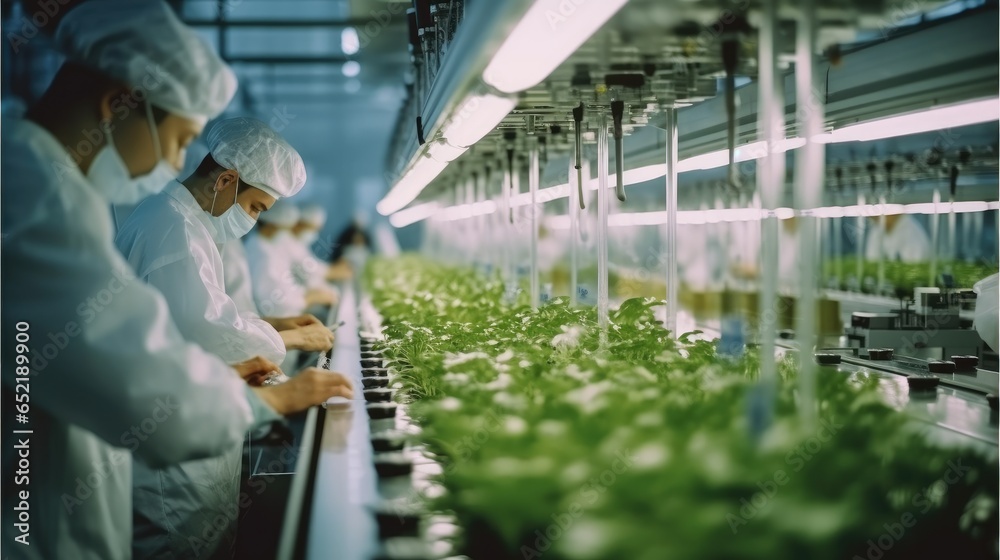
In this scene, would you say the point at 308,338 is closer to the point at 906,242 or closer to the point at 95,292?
the point at 95,292

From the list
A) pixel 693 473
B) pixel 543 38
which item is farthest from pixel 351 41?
pixel 693 473

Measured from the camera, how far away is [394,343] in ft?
9.71

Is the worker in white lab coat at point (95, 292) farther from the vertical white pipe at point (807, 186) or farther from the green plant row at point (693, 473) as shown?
the vertical white pipe at point (807, 186)

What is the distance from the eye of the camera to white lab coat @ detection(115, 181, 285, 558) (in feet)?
8.45

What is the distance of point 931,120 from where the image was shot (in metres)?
2.43

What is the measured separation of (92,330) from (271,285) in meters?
5.34

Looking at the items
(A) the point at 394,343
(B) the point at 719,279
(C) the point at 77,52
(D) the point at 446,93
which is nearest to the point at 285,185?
(A) the point at 394,343

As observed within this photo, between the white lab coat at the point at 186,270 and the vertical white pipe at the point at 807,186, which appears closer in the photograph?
the vertical white pipe at the point at 807,186

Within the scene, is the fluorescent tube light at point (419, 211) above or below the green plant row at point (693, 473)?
above

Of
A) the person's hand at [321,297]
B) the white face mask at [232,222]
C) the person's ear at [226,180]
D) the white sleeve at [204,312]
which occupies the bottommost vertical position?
the person's hand at [321,297]

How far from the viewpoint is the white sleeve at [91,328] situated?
1607 mm

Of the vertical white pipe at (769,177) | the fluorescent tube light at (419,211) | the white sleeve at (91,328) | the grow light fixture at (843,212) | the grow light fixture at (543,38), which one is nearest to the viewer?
the grow light fixture at (543,38)

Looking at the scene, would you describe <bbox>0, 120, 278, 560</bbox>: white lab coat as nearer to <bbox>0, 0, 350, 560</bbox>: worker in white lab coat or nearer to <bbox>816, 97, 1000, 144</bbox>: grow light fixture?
<bbox>0, 0, 350, 560</bbox>: worker in white lab coat

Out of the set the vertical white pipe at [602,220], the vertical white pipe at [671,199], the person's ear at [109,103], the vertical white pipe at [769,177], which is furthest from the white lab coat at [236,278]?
the vertical white pipe at [769,177]
